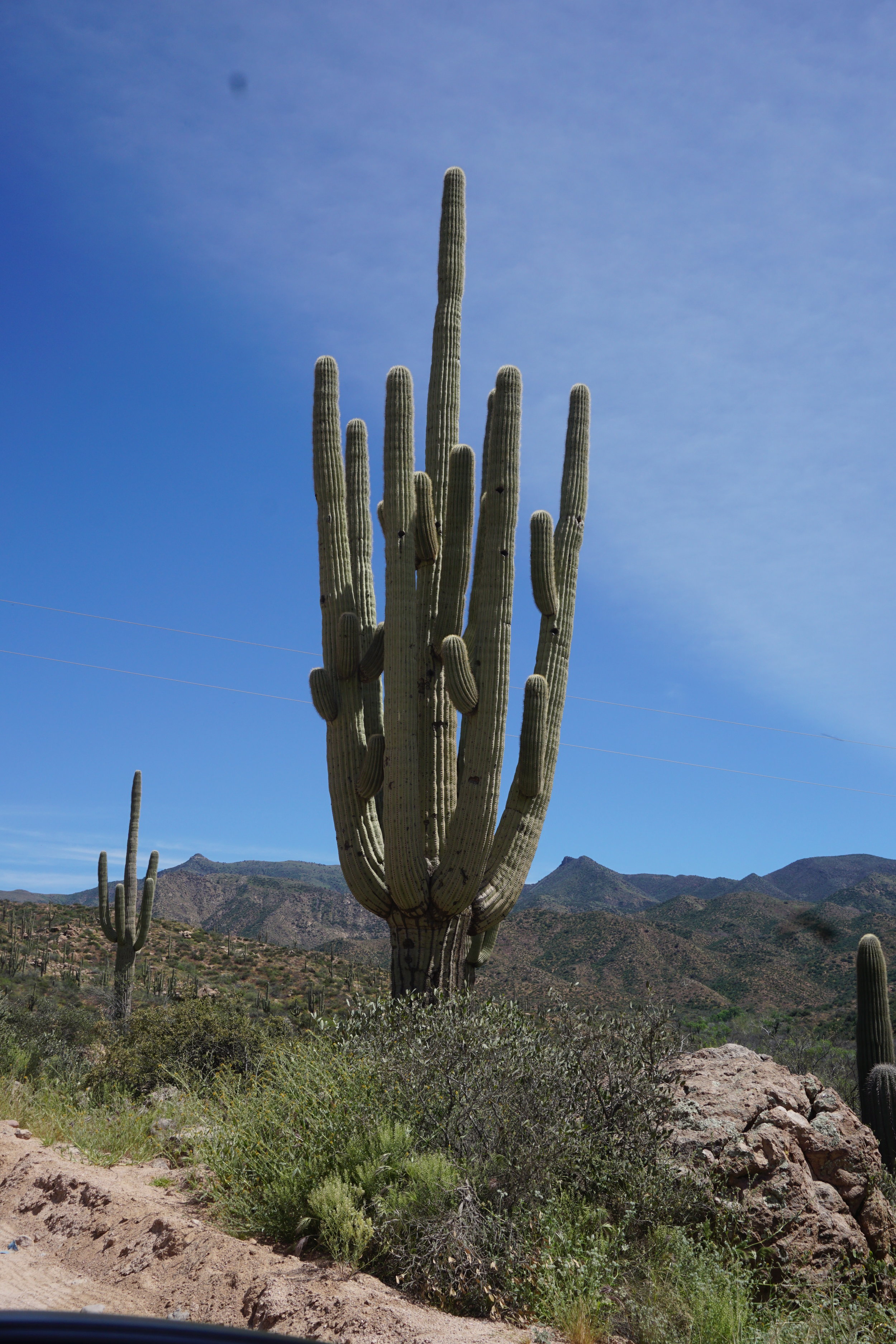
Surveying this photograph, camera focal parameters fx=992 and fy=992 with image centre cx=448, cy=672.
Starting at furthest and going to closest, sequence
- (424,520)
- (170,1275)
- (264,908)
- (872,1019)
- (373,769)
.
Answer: (264,908), (872,1019), (424,520), (373,769), (170,1275)

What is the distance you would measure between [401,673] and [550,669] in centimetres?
206

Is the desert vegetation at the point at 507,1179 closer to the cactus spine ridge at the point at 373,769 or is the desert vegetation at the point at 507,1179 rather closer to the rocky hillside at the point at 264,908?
the cactus spine ridge at the point at 373,769

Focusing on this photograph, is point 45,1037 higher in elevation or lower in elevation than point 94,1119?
lower

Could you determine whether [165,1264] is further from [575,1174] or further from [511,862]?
[511,862]

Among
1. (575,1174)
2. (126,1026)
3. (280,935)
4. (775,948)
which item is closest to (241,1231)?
(575,1174)

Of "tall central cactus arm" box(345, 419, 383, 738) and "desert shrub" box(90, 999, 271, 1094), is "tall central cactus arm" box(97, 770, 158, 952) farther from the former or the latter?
"tall central cactus arm" box(345, 419, 383, 738)

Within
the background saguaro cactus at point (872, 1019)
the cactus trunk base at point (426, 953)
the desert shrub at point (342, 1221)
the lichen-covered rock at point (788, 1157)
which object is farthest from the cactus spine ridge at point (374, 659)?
the background saguaro cactus at point (872, 1019)

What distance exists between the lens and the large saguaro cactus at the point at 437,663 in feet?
31.8

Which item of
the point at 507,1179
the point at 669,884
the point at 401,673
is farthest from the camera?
the point at 669,884

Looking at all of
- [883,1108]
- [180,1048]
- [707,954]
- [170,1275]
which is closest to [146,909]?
[180,1048]

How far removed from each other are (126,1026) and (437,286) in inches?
503

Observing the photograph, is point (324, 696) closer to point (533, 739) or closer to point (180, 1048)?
point (533, 739)

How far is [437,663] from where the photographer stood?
34.4ft

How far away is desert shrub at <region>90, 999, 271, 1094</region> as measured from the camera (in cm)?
1177
